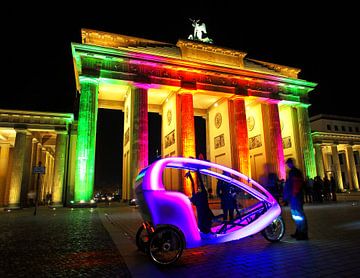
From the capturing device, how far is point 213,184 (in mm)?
30984

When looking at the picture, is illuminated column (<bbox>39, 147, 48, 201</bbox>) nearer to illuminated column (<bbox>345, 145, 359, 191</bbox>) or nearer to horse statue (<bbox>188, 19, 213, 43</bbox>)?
horse statue (<bbox>188, 19, 213, 43</bbox>)

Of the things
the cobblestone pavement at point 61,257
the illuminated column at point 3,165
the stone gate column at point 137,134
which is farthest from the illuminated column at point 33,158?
the cobblestone pavement at point 61,257

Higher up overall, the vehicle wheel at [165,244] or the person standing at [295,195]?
the person standing at [295,195]

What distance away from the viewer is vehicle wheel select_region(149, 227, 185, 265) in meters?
4.03

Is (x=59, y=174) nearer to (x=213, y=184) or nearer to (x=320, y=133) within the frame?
(x=213, y=184)

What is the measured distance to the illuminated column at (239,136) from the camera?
2703 centimetres

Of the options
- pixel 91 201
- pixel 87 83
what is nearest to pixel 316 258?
pixel 91 201

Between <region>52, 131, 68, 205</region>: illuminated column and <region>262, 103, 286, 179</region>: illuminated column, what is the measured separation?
2321cm

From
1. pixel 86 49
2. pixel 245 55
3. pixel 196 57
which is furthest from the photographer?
pixel 245 55

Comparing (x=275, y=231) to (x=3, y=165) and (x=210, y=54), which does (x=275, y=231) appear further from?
(x=3, y=165)

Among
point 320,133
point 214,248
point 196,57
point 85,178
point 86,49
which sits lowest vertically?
point 214,248

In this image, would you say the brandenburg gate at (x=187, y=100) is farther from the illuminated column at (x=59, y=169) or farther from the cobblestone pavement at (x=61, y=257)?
the cobblestone pavement at (x=61, y=257)

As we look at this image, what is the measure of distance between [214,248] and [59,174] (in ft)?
82.0

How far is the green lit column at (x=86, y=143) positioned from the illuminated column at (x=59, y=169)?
6069 millimetres
